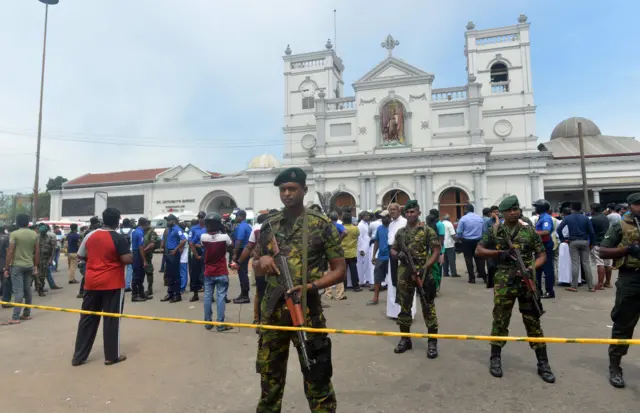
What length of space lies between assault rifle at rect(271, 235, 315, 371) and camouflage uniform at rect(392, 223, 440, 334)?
2314 millimetres

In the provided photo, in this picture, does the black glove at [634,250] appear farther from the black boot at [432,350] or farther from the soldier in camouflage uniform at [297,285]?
the soldier in camouflage uniform at [297,285]

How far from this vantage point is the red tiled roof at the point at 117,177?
1369 inches

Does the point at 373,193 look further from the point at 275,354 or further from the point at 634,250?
the point at 275,354

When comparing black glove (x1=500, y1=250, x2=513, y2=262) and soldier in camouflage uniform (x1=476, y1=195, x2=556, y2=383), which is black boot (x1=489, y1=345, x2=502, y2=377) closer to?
soldier in camouflage uniform (x1=476, y1=195, x2=556, y2=383)

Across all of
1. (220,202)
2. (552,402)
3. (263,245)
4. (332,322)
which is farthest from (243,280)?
(220,202)

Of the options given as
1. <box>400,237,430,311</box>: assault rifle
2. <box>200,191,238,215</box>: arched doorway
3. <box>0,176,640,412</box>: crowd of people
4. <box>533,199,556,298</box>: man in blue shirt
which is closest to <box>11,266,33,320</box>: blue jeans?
<box>0,176,640,412</box>: crowd of people

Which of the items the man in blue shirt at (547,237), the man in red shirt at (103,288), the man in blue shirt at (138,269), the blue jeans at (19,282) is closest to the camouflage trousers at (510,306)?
the man in blue shirt at (547,237)

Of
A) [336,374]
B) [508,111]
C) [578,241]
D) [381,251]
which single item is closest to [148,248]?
[381,251]

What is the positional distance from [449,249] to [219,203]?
86.1ft

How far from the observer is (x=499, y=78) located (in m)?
27.6

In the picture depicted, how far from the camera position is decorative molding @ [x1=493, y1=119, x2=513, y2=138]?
2622 cm

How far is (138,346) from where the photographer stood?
4.82 m

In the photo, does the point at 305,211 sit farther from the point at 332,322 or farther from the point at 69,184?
the point at 69,184

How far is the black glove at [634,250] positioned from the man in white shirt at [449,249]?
637cm
